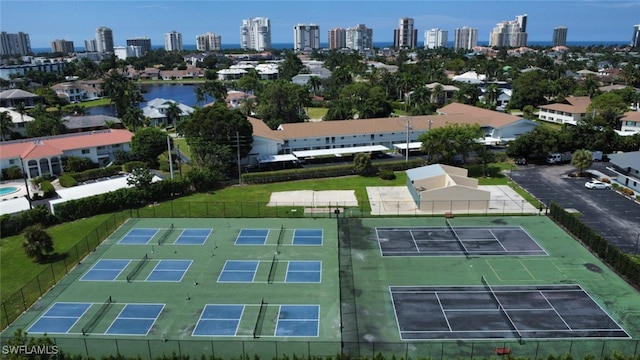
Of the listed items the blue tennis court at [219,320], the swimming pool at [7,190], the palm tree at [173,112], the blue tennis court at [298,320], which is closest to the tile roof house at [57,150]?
the swimming pool at [7,190]

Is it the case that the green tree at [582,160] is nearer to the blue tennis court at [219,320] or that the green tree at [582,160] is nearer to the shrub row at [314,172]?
the shrub row at [314,172]

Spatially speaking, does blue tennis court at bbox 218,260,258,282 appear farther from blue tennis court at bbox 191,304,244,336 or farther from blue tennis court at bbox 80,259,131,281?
blue tennis court at bbox 80,259,131,281

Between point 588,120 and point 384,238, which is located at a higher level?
point 588,120

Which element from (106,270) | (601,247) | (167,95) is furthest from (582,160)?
(167,95)

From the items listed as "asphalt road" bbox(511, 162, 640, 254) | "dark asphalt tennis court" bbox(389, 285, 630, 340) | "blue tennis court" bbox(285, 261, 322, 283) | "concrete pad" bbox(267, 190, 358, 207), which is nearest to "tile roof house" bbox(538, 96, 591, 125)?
"asphalt road" bbox(511, 162, 640, 254)

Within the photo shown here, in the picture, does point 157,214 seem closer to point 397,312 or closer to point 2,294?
point 2,294

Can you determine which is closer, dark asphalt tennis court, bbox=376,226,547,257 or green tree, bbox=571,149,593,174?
dark asphalt tennis court, bbox=376,226,547,257

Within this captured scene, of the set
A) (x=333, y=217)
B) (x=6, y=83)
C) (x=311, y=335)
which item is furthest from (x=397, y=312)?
(x=6, y=83)
